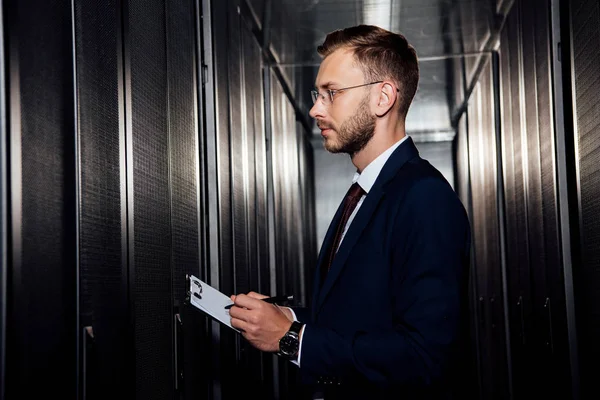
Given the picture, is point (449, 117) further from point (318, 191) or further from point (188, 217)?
point (188, 217)

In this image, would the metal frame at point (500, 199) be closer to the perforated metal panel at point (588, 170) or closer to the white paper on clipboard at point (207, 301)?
the perforated metal panel at point (588, 170)

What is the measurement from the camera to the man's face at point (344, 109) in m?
2.04

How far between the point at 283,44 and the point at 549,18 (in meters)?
3.05

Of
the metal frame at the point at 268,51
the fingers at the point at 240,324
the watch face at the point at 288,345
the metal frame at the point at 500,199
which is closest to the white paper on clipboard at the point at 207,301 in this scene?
the fingers at the point at 240,324

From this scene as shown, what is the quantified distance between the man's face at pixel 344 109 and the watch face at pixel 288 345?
1.78 ft

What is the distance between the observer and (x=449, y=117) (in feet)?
29.8

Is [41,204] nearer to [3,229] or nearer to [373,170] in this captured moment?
[3,229]

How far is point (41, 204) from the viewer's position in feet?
4.89

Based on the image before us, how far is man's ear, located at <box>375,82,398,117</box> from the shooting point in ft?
6.70

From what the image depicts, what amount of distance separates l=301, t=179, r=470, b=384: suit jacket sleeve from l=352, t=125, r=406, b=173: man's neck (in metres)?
0.25

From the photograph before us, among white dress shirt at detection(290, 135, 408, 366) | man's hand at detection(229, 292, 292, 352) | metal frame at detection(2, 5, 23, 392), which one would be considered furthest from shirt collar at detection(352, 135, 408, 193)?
metal frame at detection(2, 5, 23, 392)

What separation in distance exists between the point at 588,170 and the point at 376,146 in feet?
3.67

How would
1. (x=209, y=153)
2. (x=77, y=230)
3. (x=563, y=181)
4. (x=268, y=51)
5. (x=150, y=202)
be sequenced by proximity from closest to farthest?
(x=77, y=230)
(x=150, y=202)
(x=563, y=181)
(x=209, y=153)
(x=268, y=51)

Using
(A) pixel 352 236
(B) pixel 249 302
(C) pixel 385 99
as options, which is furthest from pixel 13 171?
(C) pixel 385 99
